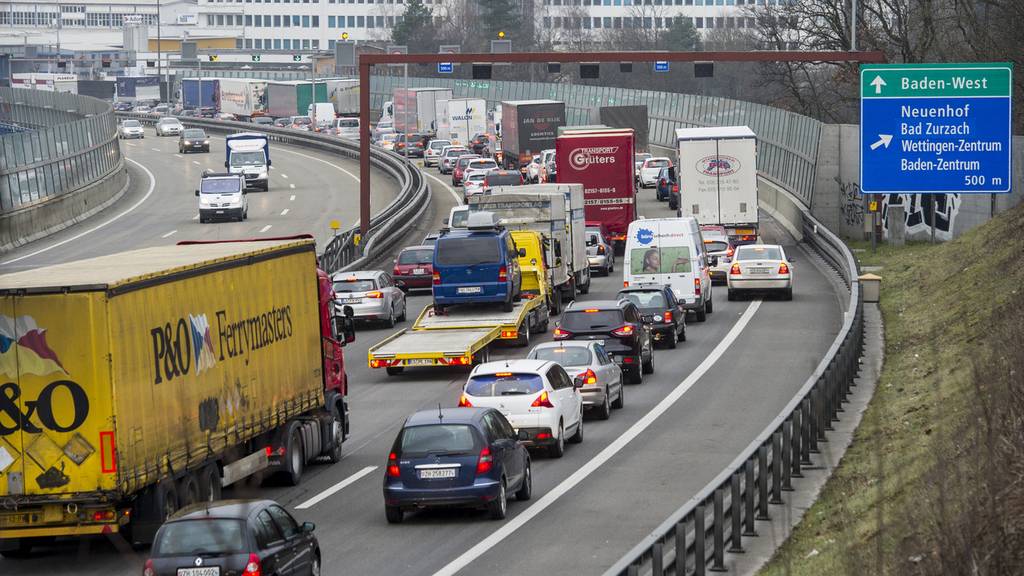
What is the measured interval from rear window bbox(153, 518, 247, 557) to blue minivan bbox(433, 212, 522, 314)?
2158cm

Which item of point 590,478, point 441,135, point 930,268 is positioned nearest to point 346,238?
point 930,268

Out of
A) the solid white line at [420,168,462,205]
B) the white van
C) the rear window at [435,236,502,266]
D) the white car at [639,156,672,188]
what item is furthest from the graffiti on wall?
the white car at [639,156,672,188]

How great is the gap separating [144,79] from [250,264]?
182 metres

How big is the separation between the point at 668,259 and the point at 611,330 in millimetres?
10012

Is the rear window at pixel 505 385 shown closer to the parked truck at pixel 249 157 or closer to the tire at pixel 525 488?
the tire at pixel 525 488

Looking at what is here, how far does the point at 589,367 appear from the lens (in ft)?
86.7

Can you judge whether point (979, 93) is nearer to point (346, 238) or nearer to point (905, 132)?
point (905, 132)

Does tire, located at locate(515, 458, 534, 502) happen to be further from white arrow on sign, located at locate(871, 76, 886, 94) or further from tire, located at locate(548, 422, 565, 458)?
white arrow on sign, located at locate(871, 76, 886, 94)

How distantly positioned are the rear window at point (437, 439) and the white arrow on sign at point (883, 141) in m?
14.6

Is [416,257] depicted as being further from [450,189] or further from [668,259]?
[450,189]

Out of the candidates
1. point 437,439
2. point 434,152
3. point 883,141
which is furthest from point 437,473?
point 434,152

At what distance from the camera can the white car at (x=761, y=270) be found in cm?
4438

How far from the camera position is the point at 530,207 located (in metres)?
40.6

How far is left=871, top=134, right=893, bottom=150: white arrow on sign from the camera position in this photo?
A: 101 feet
